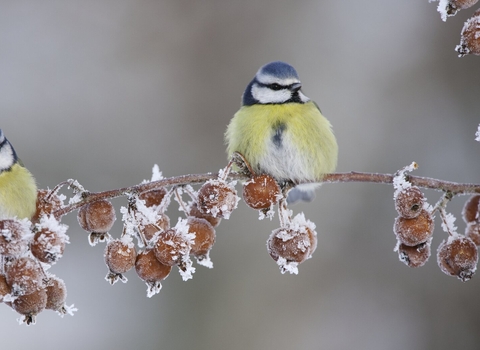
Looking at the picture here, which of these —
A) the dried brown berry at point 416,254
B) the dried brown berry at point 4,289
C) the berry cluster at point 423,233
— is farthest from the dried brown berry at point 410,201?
the dried brown berry at point 4,289

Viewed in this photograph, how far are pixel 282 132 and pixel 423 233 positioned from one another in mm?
781

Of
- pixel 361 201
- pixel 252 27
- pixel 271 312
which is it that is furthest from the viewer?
pixel 252 27

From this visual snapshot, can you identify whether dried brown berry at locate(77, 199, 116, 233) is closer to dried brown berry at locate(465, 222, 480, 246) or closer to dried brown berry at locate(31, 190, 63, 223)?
dried brown berry at locate(31, 190, 63, 223)

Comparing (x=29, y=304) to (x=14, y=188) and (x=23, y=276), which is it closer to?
(x=23, y=276)

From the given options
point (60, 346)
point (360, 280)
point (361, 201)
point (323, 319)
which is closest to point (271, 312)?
point (323, 319)

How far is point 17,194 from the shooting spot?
1847 millimetres

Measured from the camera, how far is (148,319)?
4219 mm

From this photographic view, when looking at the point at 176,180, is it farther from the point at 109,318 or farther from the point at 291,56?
the point at 291,56

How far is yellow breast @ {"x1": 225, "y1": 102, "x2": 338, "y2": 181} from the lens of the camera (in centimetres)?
196

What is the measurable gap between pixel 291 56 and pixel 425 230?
381 cm

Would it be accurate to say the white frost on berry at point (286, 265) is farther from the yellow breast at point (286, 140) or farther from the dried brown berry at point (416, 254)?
the yellow breast at point (286, 140)

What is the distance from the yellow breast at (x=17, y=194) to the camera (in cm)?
173

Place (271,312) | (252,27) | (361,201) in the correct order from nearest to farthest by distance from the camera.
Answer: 1. (271,312)
2. (361,201)
3. (252,27)

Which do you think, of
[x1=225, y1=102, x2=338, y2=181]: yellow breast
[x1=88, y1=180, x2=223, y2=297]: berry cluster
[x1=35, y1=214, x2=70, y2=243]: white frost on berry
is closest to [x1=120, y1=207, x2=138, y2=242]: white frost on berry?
[x1=88, y1=180, x2=223, y2=297]: berry cluster
